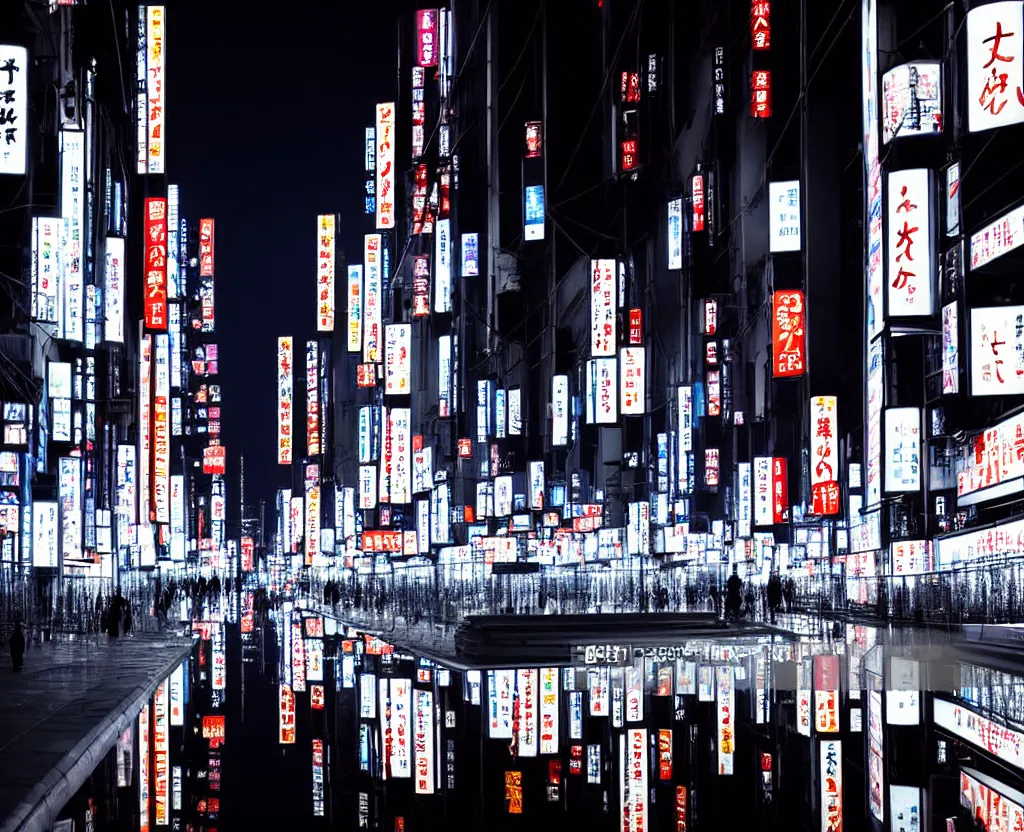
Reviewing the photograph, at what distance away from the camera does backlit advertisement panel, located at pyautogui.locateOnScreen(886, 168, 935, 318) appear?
23453 millimetres

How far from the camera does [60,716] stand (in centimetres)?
1341

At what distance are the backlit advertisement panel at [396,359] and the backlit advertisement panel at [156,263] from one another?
12.0m

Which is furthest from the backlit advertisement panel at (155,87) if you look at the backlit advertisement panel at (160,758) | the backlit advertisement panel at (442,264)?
the backlit advertisement panel at (160,758)

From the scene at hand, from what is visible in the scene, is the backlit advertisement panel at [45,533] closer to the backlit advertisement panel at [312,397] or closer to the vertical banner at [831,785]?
the vertical banner at [831,785]

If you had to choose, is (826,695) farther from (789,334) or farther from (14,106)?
(789,334)

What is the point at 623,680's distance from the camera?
1884 centimetres

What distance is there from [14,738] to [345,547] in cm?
8563

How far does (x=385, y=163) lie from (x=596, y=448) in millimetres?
13081

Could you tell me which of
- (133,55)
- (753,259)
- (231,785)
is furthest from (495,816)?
(133,55)

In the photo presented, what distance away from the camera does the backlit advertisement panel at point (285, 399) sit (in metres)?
88.6

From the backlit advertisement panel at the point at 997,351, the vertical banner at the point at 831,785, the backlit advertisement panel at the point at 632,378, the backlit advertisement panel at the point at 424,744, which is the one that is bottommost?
the backlit advertisement panel at the point at 424,744

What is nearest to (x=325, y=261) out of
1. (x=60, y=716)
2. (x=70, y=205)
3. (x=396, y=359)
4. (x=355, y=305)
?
(x=355, y=305)

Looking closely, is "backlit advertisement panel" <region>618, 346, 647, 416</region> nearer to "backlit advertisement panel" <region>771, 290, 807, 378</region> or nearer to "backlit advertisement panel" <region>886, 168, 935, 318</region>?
"backlit advertisement panel" <region>771, 290, 807, 378</region>

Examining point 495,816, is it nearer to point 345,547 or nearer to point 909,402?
point 909,402
